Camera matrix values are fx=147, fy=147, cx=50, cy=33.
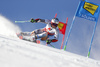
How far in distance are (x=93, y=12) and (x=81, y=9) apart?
0.68m

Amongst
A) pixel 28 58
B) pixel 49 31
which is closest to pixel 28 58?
pixel 28 58

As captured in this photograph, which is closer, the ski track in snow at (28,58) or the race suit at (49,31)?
the ski track in snow at (28,58)

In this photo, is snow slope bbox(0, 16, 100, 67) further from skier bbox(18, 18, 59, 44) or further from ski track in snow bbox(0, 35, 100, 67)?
skier bbox(18, 18, 59, 44)

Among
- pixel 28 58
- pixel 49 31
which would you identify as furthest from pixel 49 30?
pixel 28 58

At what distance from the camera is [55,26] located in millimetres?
6441

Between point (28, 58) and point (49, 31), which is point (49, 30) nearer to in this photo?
point (49, 31)

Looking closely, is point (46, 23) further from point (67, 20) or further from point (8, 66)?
point (8, 66)

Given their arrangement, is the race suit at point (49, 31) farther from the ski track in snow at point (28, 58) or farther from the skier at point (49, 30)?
the ski track in snow at point (28, 58)

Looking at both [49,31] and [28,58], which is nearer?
[28,58]

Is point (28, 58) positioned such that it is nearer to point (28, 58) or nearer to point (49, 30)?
point (28, 58)

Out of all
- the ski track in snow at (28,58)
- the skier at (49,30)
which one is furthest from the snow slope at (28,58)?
the skier at (49,30)

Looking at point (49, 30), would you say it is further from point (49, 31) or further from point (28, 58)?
point (28, 58)

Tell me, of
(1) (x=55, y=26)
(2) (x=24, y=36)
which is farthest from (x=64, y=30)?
(2) (x=24, y=36)

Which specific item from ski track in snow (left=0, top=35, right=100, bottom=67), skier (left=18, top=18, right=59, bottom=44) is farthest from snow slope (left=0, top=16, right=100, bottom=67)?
skier (left=18, top=18, right=59, bottom=44)
